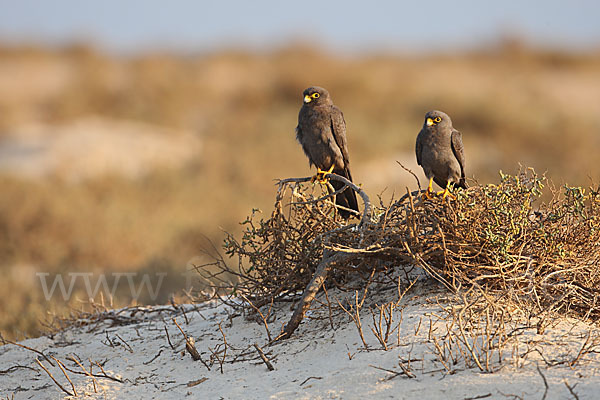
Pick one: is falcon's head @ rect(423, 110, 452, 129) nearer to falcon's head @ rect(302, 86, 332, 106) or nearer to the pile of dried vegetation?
the pile of dried vegetation

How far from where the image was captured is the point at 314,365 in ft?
10.5

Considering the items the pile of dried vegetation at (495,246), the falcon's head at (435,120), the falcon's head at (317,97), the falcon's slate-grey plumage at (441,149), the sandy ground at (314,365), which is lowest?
the sandy ground at (314,365)

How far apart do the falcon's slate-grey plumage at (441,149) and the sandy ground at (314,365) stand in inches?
30.4

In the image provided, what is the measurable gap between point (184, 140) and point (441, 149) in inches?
435

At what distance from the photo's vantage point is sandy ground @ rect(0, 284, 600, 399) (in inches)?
106

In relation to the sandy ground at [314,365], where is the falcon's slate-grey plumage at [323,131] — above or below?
above

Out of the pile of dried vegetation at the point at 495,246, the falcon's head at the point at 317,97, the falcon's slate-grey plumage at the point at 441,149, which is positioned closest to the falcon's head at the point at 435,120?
the falcon's slate-grey plumage at the point at 441,149

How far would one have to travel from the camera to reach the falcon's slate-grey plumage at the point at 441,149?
3.88m

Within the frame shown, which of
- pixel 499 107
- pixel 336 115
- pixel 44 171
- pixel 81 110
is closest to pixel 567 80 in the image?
pixel 499 107

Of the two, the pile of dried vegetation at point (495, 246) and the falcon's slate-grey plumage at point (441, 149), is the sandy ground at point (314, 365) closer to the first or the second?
the pile of dried vegetation at point (495, 246)

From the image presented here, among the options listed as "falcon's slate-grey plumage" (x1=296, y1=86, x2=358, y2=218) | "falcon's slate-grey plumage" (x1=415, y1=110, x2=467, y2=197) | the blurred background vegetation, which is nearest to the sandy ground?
"falcon's slate-grey plumage" (x1=415, y1=110, x2=467, y2=197)

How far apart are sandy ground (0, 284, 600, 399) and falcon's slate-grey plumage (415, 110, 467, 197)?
77 centimetres

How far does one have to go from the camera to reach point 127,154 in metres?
12.5

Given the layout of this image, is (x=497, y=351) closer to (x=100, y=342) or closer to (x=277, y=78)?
(x=100, y=342)
